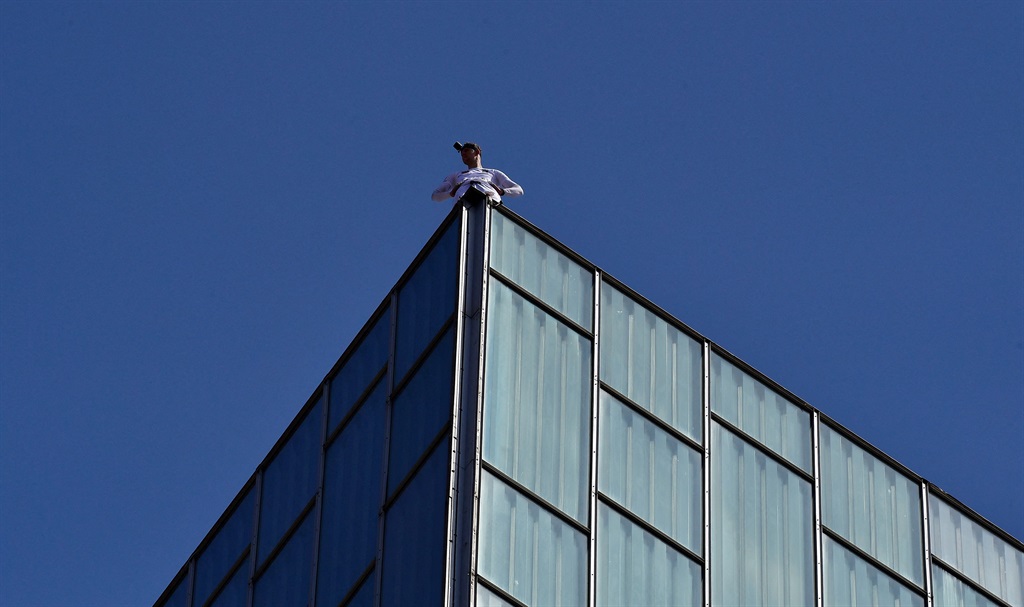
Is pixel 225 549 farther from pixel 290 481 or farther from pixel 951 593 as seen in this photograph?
pixel 951 593

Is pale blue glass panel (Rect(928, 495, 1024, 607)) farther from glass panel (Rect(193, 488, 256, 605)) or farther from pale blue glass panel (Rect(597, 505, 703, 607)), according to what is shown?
glass panel (Rect(193, 488, 256, 605))

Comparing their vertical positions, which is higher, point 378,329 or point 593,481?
point 378,329

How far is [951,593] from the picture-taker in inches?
1448

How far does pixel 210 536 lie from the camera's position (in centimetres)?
3975

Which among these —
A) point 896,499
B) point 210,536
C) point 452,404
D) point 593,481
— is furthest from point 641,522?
point 210,536

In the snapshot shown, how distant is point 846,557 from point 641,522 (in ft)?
14.1

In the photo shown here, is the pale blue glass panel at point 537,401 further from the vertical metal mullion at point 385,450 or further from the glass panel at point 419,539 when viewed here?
the vertical metal mullion at point 385,450

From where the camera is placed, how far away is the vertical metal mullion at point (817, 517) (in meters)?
34.7

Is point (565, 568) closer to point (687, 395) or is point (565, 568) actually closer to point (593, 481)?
point (593, 481)

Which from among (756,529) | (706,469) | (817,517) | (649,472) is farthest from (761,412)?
(649,472)

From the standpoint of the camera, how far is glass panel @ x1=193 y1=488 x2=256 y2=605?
38156 mm

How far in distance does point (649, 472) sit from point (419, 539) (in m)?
3.83

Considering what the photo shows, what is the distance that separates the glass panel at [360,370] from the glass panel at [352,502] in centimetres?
39

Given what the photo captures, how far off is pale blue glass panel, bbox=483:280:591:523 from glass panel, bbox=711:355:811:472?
8.87 ft
